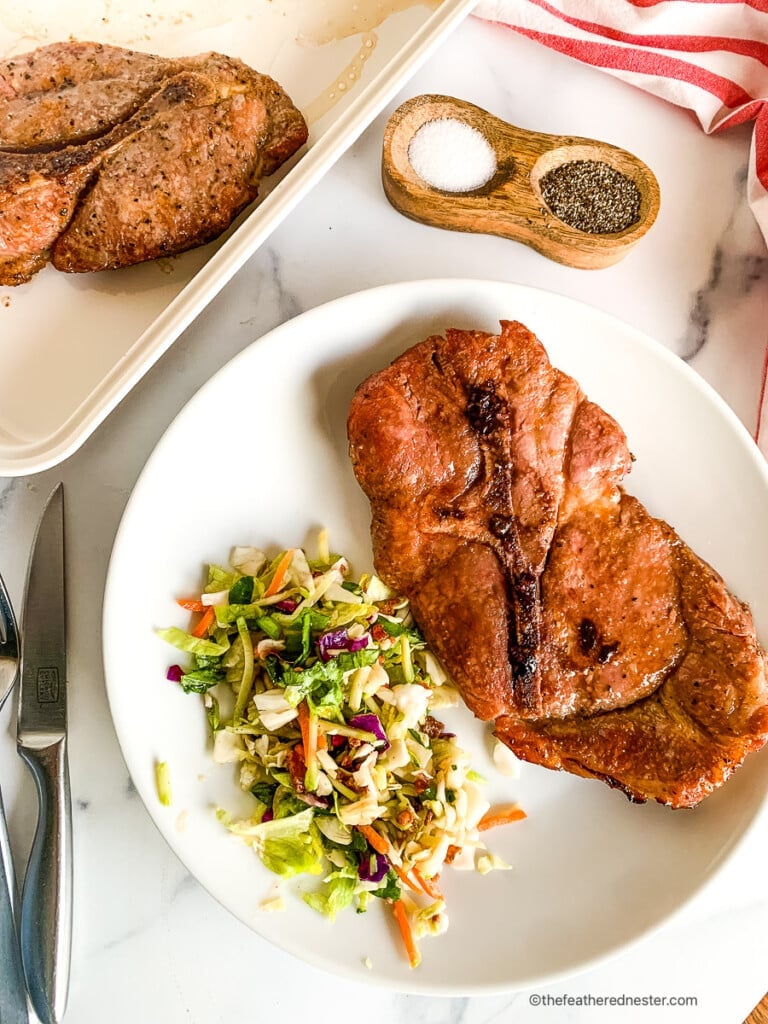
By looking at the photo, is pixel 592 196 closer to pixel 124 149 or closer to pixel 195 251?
pixel 195 251

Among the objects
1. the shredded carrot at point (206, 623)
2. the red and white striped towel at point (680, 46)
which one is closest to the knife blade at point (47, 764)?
the shredded carrot at point (206, 623)

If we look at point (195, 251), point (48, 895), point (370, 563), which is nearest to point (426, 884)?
point (370, 563)

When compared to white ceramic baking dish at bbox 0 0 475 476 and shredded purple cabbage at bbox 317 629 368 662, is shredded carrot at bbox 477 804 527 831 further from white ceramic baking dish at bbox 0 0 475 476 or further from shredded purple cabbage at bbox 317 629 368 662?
white ceramic baking dish at bbox 0 0 475 476

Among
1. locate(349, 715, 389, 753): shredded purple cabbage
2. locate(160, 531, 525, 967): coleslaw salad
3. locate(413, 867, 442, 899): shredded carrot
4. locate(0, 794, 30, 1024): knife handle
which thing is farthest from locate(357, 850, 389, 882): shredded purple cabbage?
locate(0, 794, 30, 1024): knife handle

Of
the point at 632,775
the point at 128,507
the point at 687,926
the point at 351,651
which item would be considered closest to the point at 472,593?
the point at 351,651

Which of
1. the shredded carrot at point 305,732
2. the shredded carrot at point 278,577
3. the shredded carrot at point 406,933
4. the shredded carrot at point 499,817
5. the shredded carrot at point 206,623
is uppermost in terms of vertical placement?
the shredded carrot at point 278,577

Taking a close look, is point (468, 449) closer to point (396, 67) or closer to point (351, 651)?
point (351, 651)

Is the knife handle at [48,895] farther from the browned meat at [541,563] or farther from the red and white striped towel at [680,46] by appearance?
the red and white striped towel at [680,46]
